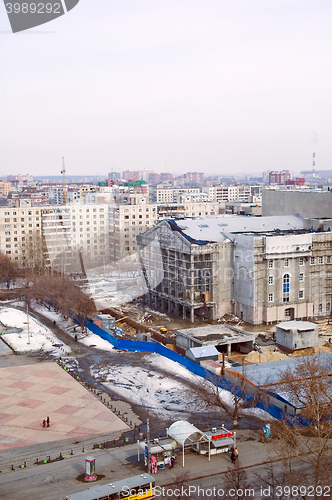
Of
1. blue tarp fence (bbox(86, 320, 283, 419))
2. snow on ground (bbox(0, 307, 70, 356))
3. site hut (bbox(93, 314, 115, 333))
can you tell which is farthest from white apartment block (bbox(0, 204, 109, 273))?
blue tarp fence (bbox(86, 320, 283, 419))

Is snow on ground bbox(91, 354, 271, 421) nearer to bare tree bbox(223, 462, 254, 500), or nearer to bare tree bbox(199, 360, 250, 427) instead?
bare tree bbox(199, 360, 250, 427)

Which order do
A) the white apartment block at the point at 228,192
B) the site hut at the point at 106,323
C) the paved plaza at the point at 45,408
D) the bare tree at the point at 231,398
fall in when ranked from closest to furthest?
the bare tree at the point at 231,398 < the paved plaza at the point at 45,408 < the site hut at the point at 106,323 < the white apartment block at the point at 228,192

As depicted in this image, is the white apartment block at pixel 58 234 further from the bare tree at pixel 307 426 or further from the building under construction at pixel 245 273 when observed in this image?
the bare tree at pixel 307 426

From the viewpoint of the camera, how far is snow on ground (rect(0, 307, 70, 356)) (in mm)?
41562

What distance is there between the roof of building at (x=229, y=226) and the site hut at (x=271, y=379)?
17526 millimetres

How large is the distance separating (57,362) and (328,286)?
23.3 metres

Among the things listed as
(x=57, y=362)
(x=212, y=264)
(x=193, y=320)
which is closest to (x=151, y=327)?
(x=193, y=320)

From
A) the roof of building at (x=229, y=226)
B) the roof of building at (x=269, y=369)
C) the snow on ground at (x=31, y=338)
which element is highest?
the roof of building at (x=229, y=226)

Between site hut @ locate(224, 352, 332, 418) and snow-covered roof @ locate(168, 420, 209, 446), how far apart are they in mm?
4709

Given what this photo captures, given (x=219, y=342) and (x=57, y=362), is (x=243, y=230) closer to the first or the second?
(x=219, y=342)

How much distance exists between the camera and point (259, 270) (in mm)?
45688

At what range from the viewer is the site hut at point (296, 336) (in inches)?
1513

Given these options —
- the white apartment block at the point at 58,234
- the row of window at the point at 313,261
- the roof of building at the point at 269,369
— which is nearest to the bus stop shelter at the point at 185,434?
the roof of building at the point at 269,369

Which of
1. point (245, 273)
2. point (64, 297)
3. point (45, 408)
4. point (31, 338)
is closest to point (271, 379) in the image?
point (45, 408)
